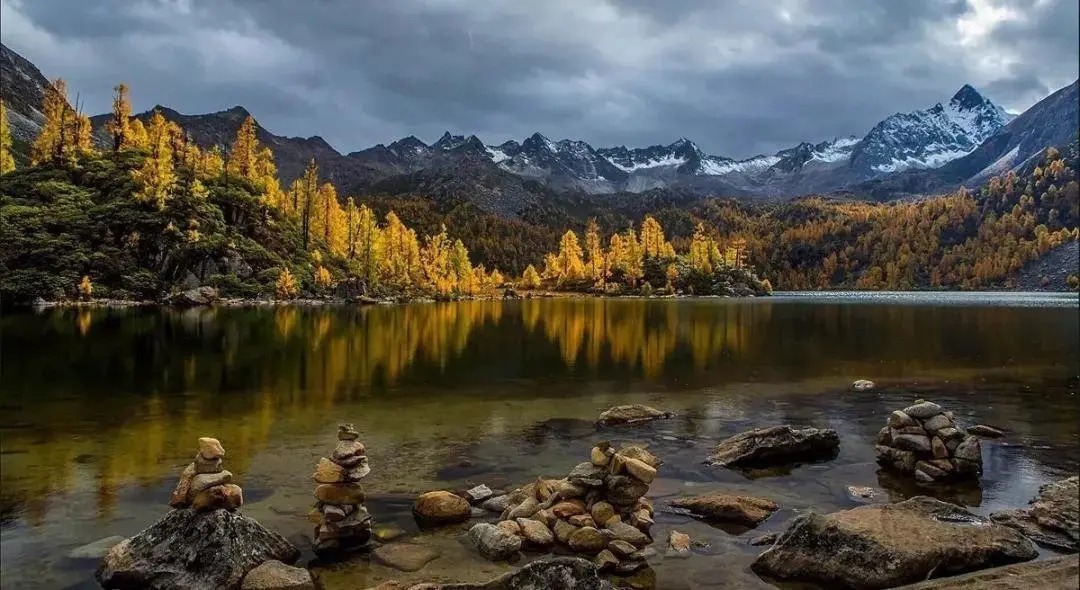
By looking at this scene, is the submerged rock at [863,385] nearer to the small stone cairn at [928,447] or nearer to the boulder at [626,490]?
the small stone cairn at [928,447]

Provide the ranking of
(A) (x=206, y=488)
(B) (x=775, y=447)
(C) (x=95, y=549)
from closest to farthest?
1. (A) (x=206, y=488)
2. (C) (x=95, y=549)
3. (B) (x=775, y=447)

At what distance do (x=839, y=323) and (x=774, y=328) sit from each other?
18337 mm

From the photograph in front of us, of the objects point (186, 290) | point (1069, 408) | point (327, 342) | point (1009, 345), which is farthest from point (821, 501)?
point (186, 290)

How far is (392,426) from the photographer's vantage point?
32594 mm

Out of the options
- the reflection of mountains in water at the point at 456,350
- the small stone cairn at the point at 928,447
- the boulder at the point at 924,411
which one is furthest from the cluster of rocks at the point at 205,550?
the reflection of mountains in water at the point at 456,350

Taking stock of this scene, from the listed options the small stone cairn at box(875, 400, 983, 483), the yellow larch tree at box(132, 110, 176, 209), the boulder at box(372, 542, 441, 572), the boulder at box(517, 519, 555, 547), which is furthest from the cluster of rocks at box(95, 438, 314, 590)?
the yellow larch tree at box(132, 110, 176, 209)

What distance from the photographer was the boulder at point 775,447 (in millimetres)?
25906

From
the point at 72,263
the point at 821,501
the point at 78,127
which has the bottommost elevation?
the point at 821,501

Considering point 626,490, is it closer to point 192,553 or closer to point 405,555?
point 405,555

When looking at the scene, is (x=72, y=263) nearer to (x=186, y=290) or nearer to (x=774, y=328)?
(x=186, y=290)

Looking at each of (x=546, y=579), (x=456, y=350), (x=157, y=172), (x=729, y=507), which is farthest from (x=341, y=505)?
(x=157, y=172)

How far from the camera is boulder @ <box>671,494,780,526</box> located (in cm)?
1944

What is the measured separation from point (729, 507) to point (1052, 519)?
8.62 meters

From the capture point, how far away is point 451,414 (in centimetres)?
3578
